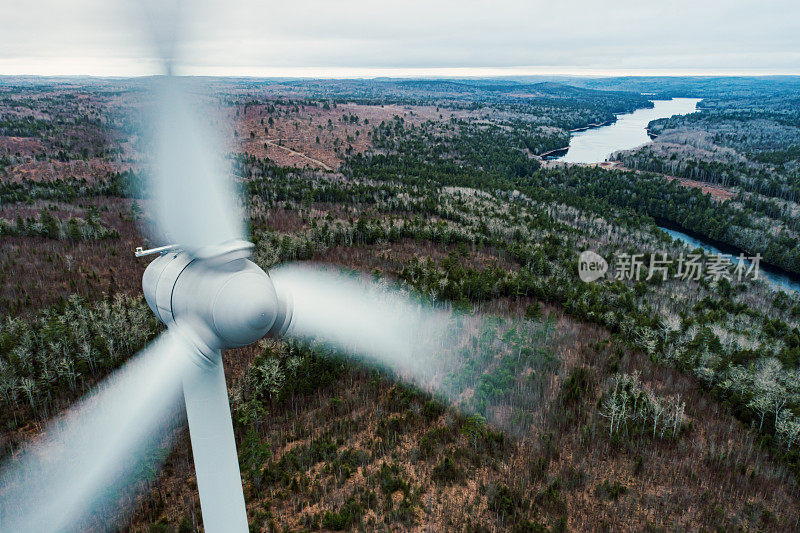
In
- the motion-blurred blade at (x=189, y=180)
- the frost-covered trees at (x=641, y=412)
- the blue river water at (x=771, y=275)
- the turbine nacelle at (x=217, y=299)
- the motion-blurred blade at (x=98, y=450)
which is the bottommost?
the blue river water at (x=771, y=275)

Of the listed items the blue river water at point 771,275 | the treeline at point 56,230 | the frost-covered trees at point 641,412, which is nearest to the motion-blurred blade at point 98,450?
the frost-covered trees at point 641,412

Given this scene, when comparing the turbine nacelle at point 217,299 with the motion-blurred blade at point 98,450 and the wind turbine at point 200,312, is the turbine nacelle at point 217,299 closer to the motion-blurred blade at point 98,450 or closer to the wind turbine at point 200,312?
the wind turbine at point 200,312

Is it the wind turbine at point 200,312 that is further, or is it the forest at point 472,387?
the forest at point 472,387

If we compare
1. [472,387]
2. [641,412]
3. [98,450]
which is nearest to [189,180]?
[98,450]

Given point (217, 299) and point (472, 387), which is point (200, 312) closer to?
point (217, 299)

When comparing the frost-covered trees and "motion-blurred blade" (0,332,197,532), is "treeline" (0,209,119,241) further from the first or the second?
the frost-covered trees
